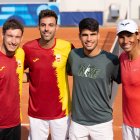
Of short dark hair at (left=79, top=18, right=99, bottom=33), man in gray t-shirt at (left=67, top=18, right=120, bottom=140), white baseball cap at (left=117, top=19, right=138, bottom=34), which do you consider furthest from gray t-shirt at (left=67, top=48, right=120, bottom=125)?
white baseball cap at (left=117, top=19, right=138, bottom=34)

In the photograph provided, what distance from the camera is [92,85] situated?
4.84m

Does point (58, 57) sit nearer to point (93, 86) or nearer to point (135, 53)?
point (93, 86)

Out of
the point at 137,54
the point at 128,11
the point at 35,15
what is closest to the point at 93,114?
the point at 137,54

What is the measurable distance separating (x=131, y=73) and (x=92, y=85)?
20.8 inches

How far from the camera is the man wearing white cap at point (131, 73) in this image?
4.62 meters

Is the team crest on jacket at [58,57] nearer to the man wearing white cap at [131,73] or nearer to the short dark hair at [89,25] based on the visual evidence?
the short dark hair at [89,25]

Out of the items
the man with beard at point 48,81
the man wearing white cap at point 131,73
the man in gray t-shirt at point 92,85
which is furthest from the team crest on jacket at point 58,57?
the man wearing white cap at point 131,73

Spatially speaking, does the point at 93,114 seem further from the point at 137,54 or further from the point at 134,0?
the point at 134,0

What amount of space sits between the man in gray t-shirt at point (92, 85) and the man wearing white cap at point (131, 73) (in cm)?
25

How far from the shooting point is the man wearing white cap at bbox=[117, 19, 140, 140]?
4.62 metres

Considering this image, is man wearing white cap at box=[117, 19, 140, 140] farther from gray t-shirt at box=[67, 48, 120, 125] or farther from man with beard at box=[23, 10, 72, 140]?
man with beard at box=[23, 10, 72, 140]

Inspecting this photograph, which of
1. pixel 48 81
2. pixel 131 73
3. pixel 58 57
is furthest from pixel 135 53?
pixel 48 81

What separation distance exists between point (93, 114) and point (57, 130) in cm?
70

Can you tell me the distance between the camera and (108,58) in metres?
4.89
